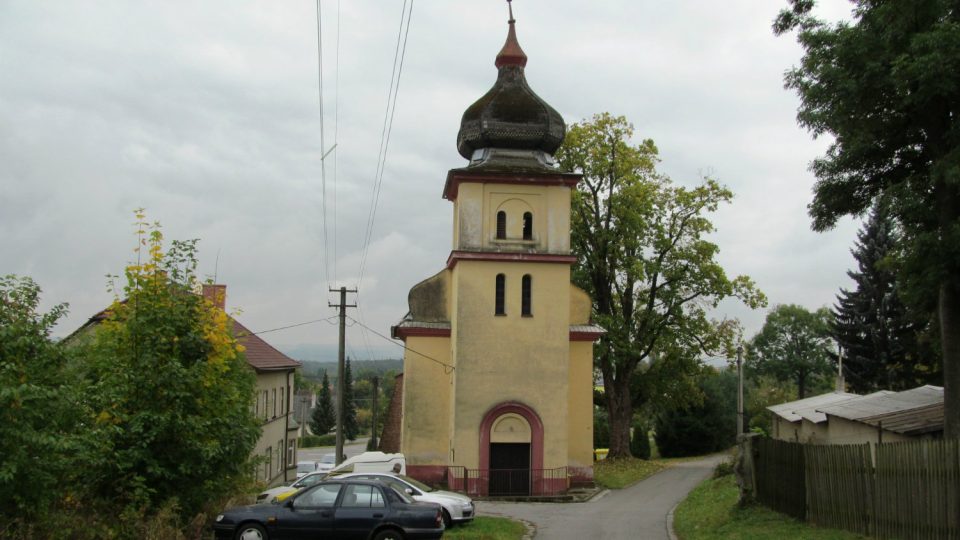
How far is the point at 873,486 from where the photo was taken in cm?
1412

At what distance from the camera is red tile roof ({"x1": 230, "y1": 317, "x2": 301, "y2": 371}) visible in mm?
34031

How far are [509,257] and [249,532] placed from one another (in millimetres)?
15981

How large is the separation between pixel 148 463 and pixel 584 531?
1017 cm

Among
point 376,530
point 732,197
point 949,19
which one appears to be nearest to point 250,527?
point 376,530

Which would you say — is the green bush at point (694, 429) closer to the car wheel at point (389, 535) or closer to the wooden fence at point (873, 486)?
the wooden fence at point (873, 486)

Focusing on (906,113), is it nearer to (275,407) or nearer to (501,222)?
(501,222)

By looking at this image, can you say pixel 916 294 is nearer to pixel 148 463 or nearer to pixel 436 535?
pixel 436 535

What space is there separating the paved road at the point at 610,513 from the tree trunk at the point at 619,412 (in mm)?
5723

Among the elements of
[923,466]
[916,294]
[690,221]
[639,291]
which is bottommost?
[923,466]

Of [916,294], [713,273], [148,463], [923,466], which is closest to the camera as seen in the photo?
[148,463]

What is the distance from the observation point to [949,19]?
Answer: 595 inches

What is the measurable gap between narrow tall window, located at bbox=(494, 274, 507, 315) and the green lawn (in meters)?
8.35

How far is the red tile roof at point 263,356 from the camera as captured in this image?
34031mm

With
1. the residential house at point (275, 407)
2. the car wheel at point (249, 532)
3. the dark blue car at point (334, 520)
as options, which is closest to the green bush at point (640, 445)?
the residential house at point (275, 407)
